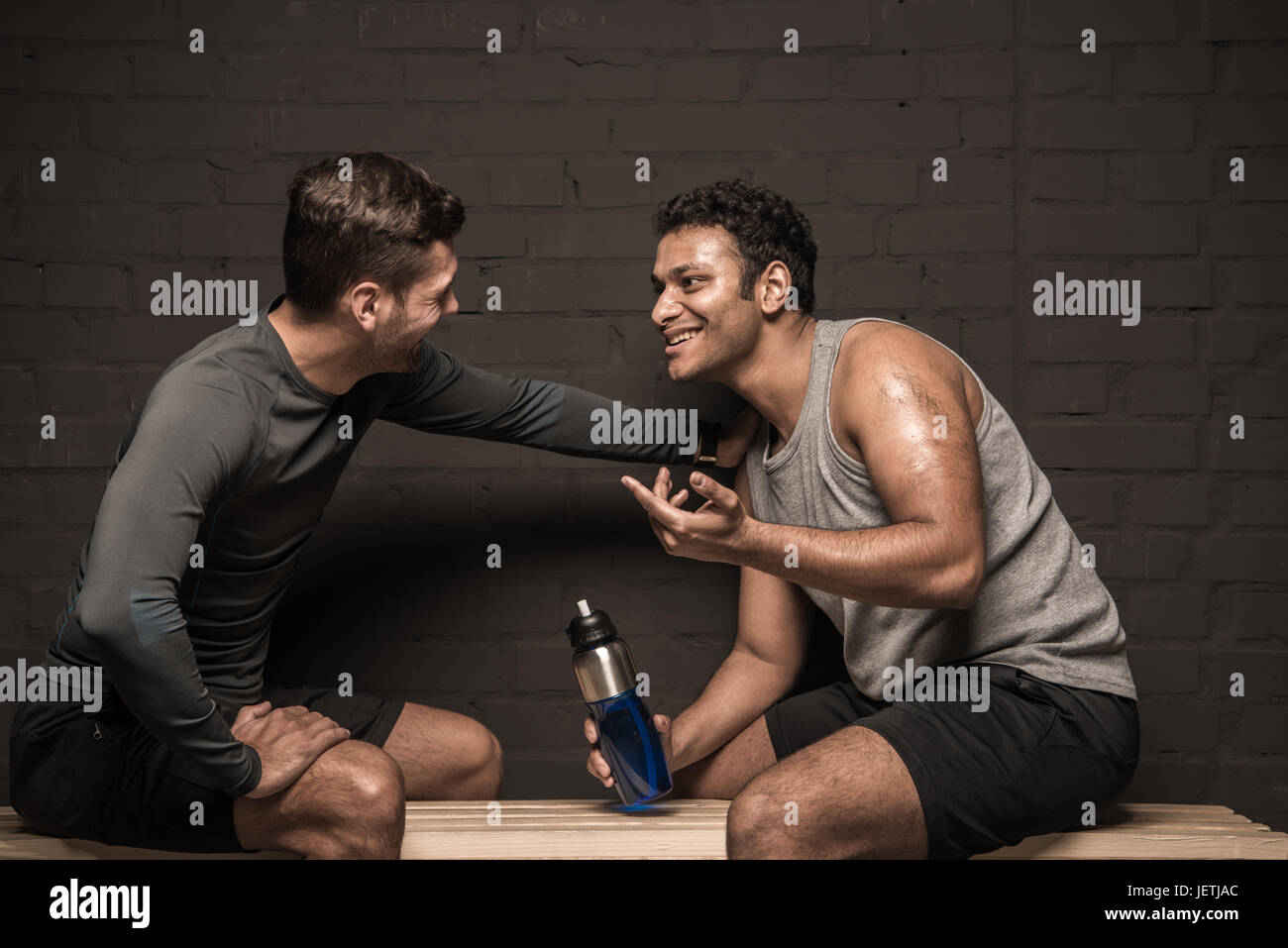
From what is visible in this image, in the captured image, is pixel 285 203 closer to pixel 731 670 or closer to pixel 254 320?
pixel 254 320

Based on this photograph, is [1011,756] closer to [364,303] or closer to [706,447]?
[706,447]

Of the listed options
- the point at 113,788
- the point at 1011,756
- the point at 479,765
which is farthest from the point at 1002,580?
the point at 113,788

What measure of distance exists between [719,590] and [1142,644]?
93 centimetres

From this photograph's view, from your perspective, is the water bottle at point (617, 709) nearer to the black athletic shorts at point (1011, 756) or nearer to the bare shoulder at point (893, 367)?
the black athletic shorts at point (1011, 756)

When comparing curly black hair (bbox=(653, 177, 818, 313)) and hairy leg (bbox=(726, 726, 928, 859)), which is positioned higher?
curly black hair (bbox=(653, 177, 818, 313))

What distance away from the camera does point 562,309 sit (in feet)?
7.61

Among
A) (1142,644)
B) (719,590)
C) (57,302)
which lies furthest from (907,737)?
(57,302)

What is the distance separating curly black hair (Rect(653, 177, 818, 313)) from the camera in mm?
1977

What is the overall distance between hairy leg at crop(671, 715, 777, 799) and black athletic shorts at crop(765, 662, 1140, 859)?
36 centimetres

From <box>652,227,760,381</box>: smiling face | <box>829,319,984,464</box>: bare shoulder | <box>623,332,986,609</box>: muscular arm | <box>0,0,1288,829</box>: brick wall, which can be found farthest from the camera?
<box>0,0,1288,829</box>: brick wall

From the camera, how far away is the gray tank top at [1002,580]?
5.96ft

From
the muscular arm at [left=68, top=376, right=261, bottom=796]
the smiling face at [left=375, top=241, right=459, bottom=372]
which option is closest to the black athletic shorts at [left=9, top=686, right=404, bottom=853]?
the muscular arm at [left=68, top=376, right=261, bottom=796]

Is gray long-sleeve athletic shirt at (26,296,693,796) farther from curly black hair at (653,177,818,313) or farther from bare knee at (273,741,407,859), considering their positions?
curly black hair at (653,177,818,313)

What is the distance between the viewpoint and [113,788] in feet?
5.65
